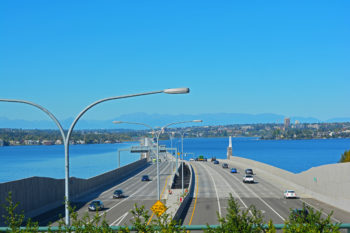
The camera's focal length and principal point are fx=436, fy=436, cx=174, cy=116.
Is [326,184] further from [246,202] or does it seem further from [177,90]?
[177,90]

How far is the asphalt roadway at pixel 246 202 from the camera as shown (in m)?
35.4

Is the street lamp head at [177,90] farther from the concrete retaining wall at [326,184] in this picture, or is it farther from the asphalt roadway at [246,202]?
the concrete retaining wall at [326,184]

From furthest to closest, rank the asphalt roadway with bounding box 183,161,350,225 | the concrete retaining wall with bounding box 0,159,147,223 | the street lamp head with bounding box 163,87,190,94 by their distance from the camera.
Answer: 1. the asphalt roadway with bounding box 183,161,350,225
2. the concrete retaining wall with bounding box 0,159,147,223
3. the street lamp head with bounding box 163,87,190,94

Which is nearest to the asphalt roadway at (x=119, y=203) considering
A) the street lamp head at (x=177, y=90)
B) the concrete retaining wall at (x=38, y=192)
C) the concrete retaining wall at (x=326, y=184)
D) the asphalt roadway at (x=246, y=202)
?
the concrete retaining wall at (x=38, y=192)

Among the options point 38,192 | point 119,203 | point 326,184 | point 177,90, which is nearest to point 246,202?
point 326,184

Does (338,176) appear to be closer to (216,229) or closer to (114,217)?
(114,217)

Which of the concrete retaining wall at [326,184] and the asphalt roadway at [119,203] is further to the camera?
the concrete retaining wall at [326,184]

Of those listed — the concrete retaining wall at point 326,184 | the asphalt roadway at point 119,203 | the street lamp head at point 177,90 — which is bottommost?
the asphalt roadway at point 119,203

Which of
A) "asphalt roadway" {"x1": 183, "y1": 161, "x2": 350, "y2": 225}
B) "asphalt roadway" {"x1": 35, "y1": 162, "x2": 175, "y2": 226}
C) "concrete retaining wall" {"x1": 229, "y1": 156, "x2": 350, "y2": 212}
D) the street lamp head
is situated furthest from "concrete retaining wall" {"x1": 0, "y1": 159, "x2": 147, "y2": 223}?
"concrete retaining wall" {"x1": 229, "y1": 156, "x2": 350, "y2": 212}

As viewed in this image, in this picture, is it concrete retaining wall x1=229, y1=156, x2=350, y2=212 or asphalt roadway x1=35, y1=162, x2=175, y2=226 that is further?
concrete retaining wall x1=229, y1=156, x2=350, y2=212

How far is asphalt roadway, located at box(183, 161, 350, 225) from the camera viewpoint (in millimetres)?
35375

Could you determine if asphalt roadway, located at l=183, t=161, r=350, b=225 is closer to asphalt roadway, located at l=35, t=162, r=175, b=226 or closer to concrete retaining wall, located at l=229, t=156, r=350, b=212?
concrete retaining wall, located at l=229, t=156, r=350, b=212

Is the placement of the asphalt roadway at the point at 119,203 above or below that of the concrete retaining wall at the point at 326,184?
below

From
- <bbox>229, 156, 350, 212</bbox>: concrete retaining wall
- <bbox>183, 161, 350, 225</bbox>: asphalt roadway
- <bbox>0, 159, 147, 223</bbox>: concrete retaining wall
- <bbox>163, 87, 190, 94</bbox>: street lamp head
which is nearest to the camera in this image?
<bbox>163, 87, 190, 94</bbox>: street lamp head
